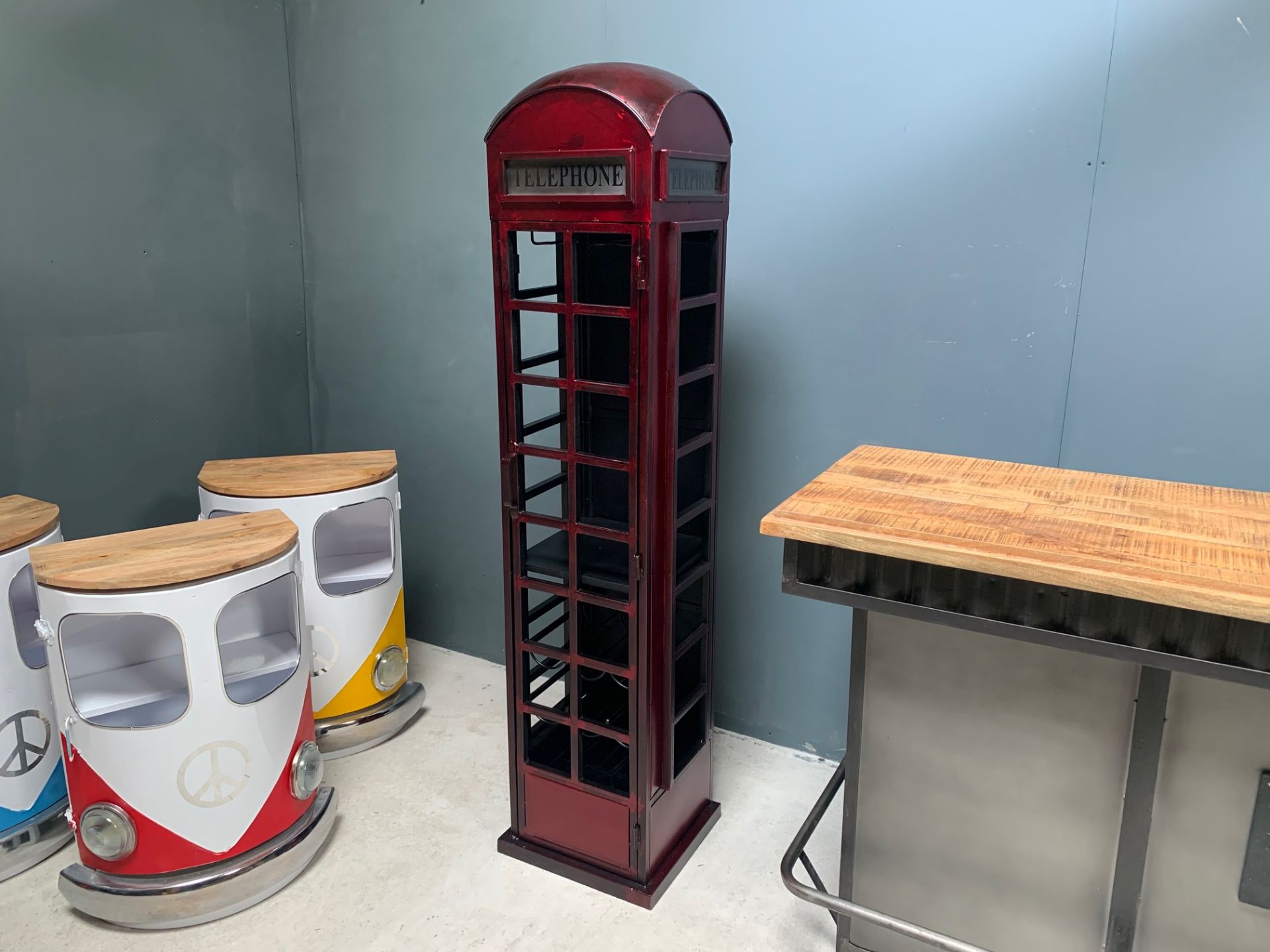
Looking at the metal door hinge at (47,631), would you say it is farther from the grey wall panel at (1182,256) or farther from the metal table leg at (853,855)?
the grey wall panel at (1182,256)

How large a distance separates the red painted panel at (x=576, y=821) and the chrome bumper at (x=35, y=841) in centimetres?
118

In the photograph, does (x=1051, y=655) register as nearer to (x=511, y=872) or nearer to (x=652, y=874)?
(x=652, y=874)

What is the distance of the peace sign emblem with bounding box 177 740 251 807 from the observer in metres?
2.12

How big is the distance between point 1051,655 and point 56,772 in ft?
7.84

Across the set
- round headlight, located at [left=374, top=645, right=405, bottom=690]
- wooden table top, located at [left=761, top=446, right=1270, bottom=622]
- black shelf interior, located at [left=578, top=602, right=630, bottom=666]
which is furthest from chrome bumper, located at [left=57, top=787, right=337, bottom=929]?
wooden table top, located at [left=761, top=446, right=1270, bottom=622]

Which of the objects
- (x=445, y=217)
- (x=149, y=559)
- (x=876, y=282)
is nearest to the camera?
(x=149, y=559)

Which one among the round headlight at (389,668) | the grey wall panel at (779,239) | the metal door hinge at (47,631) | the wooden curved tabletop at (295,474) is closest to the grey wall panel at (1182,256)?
the grey wall panel at (779,239)

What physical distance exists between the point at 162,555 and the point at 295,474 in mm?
721

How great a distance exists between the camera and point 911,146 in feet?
7.95

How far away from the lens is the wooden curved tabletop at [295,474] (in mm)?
2707

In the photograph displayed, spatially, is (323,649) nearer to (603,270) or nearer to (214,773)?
(214,773)

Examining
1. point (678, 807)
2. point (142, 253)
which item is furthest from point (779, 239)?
point (142, 253)

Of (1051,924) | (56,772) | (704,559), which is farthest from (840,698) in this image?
(56,772)

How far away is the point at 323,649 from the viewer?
2.83 metres
